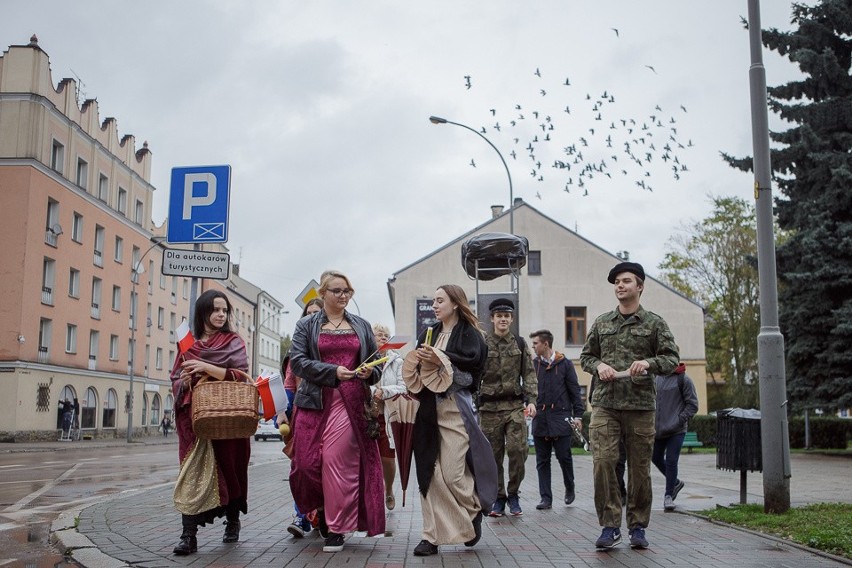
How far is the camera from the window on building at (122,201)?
50647mm

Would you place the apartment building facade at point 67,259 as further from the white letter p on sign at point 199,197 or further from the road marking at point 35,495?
the white letter p on sign at point 199,197

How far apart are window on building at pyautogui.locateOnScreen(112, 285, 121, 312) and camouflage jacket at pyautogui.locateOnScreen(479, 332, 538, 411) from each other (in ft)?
145

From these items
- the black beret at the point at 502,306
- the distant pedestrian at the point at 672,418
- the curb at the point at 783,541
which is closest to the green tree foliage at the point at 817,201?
the distant pedestrian at the point at 672,418

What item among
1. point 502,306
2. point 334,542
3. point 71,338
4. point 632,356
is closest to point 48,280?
point 71,338

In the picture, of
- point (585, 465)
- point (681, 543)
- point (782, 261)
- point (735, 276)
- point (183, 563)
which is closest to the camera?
point (183, 563)

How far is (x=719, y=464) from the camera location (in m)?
9.53

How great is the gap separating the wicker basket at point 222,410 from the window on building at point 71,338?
40.0 meters

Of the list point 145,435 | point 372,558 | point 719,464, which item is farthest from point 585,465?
point 145,435

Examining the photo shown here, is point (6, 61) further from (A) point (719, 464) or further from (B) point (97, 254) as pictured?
(A) point (719, 464)

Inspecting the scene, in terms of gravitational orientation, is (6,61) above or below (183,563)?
above

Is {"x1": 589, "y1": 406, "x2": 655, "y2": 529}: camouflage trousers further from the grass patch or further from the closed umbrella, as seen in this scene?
the closed umbrella

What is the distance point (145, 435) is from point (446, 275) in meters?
21.4

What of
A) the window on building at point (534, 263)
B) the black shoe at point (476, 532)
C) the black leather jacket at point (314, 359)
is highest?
the window on building at point (534, 263)

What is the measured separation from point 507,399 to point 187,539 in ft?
13.1
